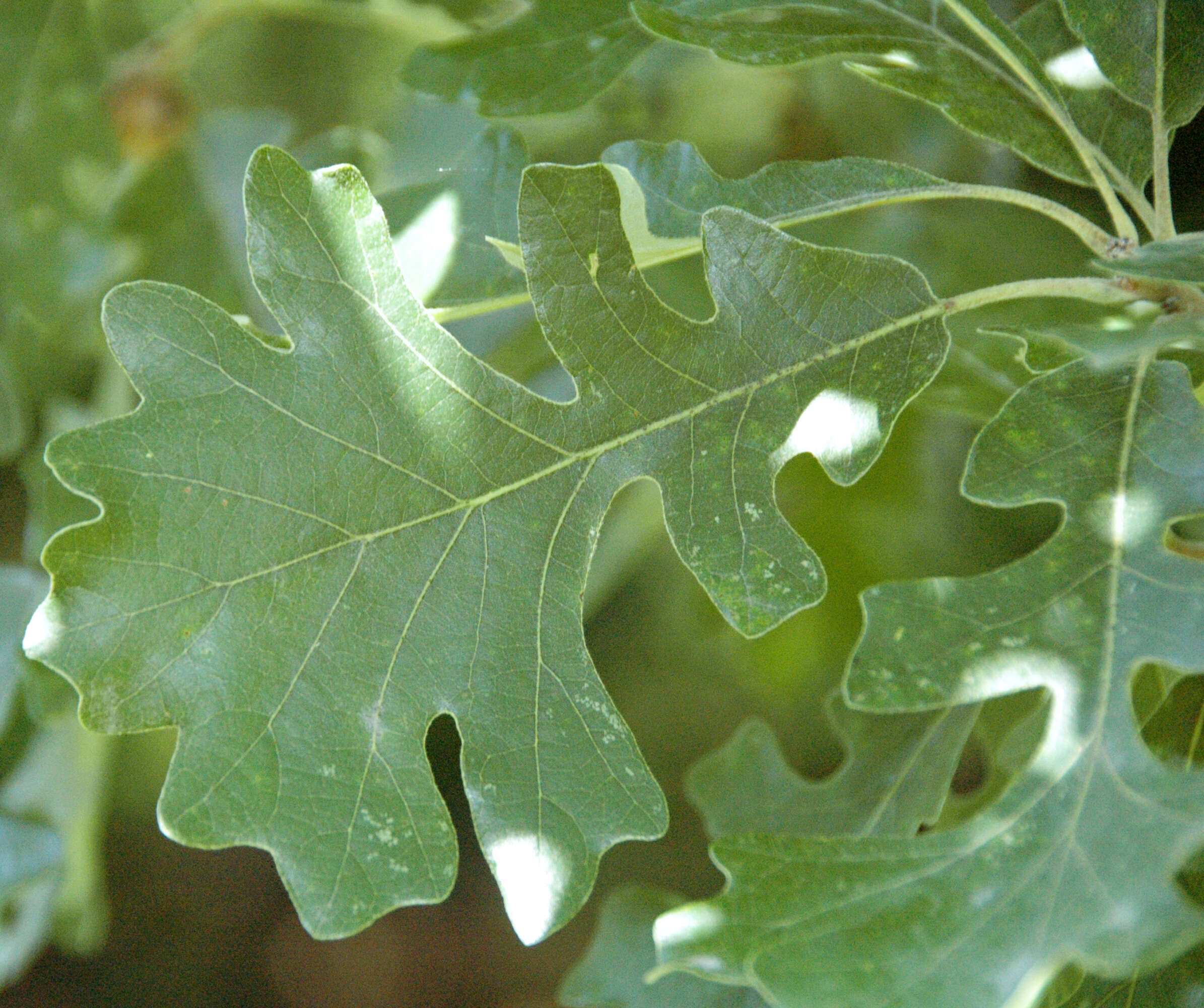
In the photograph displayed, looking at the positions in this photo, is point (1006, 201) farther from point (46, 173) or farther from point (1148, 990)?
point (46, 173)

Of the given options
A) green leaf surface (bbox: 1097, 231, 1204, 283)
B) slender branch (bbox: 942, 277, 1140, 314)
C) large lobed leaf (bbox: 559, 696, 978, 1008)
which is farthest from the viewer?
large lobed leaf (bbox: 559, 696, 978, 1008)

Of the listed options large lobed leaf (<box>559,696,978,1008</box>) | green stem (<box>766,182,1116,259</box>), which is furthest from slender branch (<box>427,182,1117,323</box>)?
large lobed leaf (<box>559,696,978,1008</box>)

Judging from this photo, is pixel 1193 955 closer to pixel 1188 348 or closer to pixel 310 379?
pixel 1188 348

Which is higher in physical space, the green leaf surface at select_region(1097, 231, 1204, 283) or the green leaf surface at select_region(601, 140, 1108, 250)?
the green leaf surface at select_region(601, 140, 1108, 250)

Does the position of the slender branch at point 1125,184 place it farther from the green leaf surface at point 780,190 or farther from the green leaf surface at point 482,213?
the green leaf surface at point 482,213

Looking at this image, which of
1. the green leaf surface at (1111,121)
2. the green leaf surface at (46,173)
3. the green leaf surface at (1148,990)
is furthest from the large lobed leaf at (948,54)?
the green leaf surface at (46,173)

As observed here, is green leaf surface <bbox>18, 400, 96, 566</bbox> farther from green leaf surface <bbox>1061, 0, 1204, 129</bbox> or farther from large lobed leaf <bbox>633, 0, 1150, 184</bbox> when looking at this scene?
green leaf surface <bbox>1061, 0, 1204, 129</bbox>
